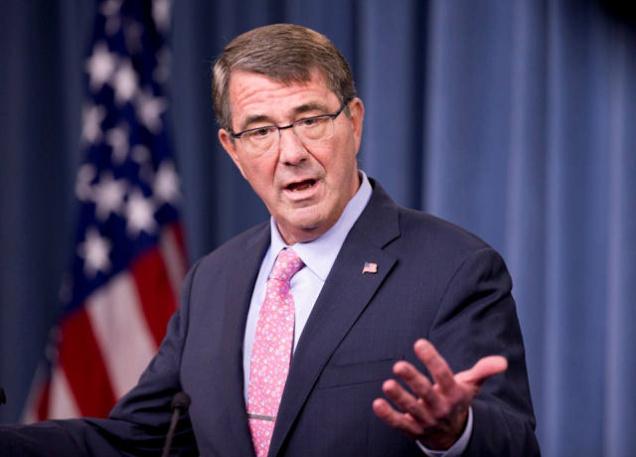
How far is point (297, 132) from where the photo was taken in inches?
85.6

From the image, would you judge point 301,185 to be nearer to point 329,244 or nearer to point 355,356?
point 329,244

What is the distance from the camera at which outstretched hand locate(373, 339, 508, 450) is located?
5.03 ft

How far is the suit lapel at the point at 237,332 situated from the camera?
2.12 m

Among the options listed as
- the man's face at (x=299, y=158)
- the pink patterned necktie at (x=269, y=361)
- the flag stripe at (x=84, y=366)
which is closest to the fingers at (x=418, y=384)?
the pink patterned necktie at (x=269, y=361)

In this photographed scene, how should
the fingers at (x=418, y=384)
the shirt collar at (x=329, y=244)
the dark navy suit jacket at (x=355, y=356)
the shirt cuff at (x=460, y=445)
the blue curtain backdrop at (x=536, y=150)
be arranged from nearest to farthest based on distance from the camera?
the fingers at (x=418, y=384), the shirt cuff at (x=460, y=445), the dark navy suit jacket at (x=355, y=356), the shirt collar at (x=329, y=244), the blue curtain backdrop at (x=536, y=150)

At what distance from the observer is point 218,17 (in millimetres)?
4172

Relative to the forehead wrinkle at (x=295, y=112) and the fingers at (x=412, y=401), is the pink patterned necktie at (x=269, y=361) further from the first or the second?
the fingers at (x=412, y=401)

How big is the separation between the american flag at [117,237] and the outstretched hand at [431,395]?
7.78ft

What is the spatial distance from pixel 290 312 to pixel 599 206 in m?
1.71

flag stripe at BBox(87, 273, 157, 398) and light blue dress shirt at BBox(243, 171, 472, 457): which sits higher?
light blue dress shirt at BBox(243, 171, 472, 457)

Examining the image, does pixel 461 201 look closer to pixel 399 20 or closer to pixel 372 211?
pixel 399 20

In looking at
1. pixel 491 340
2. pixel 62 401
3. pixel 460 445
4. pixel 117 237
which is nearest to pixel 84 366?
pixel 62 401

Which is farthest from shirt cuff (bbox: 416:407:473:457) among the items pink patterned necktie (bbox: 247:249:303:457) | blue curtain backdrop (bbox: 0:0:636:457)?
blue curtain backdrop (bbox: 0:0:636:457)

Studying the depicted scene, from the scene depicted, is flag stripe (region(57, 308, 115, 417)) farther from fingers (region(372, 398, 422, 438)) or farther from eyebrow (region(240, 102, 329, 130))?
fingers (region(372, 398, 422, 438))
